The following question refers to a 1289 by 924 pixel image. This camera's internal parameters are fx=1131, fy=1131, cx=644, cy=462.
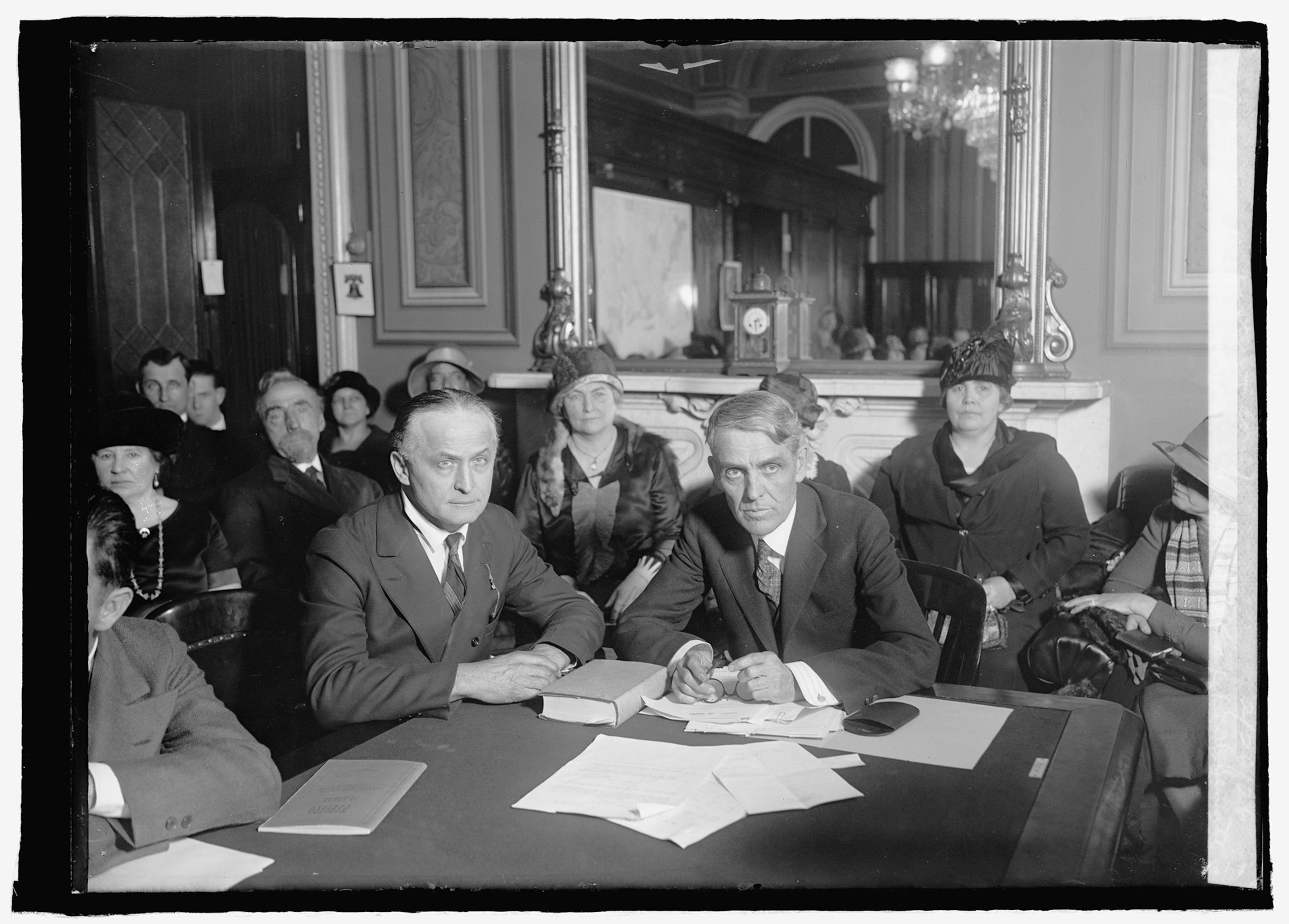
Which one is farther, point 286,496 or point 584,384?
point 584,384

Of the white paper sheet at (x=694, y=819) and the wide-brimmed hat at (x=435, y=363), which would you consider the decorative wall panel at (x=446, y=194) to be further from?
the white paper sheet at (x=694, y=819)

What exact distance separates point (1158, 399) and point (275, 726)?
2255 mm

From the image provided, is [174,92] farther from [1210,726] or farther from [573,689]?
[1210,726]

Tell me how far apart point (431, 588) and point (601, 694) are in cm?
58

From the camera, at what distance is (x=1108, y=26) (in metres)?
2.46

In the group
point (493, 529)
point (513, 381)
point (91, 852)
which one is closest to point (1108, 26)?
point (493, 529)

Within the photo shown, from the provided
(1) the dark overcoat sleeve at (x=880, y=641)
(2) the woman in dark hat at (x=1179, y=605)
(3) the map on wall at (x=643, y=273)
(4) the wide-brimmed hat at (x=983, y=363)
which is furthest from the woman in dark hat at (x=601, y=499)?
(2) the woman in dark hat at (x=1179, y=605)

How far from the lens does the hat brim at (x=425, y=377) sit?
164 inches

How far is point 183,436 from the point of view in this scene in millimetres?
3723

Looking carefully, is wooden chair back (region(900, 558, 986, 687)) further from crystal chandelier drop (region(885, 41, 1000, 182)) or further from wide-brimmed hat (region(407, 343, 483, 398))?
wide-brimmed hat (region(407, 343, 483, 398))

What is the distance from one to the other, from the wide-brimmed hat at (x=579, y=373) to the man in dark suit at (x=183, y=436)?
3.67ft

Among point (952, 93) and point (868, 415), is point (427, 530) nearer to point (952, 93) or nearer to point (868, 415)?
point (868, 415)

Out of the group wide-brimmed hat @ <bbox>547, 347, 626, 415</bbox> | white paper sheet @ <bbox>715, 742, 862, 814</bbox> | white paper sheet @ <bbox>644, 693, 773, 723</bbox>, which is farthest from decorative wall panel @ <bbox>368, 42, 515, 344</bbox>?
white paper sheet @ <bbox>715, 742, 862, 814</bbox>

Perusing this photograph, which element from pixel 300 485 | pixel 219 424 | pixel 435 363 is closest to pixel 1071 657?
pixel 300 485
